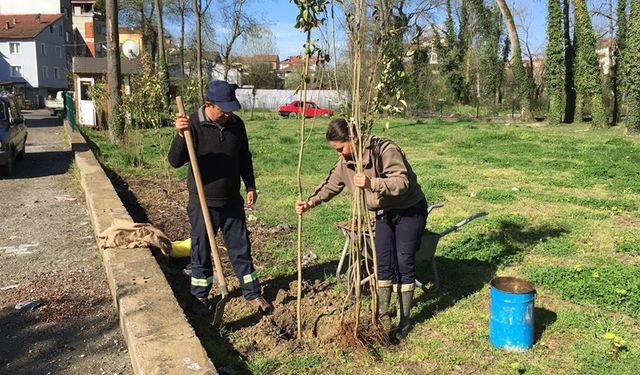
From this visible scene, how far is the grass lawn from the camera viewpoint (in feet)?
12.3

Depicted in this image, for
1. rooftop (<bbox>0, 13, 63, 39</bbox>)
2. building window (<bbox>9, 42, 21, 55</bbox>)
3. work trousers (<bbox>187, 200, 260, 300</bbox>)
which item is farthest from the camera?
rooftop (<bbox>0, 13, 63, 39</bbox>)

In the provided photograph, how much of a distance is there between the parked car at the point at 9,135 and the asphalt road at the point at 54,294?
2.35m

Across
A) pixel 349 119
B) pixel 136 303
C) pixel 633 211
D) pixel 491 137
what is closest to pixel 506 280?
pixel 349 119

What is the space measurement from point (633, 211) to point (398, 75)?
5.85 meters

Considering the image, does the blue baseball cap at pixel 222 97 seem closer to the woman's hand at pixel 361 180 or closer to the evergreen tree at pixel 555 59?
the woman's hand at pixel 361 180

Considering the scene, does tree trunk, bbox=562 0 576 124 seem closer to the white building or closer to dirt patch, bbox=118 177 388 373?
dirt patch, bbox=118 177 388 373

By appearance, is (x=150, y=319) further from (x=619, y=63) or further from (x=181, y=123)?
(x=619, y=63)

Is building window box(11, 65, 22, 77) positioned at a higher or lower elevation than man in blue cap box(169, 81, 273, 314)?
higher

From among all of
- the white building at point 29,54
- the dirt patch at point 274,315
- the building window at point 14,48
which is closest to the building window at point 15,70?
the white building at point 29,54

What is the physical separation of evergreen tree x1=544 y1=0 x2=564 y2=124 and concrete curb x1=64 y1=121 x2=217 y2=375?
1046 inches

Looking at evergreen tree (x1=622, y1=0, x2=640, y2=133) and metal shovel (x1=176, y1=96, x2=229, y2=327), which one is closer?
metal shovel (x1=176, y1=96, x2=229, y2=327)

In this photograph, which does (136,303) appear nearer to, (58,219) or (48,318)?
(48,318)

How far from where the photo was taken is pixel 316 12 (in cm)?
370

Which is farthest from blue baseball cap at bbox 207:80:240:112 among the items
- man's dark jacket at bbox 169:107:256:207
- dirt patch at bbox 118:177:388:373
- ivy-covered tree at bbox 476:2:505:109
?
ivy-covered tree at bbox 476:2:505:109
